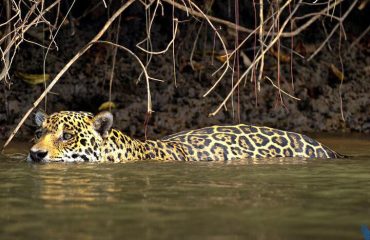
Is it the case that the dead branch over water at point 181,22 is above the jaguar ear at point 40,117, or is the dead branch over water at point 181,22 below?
above

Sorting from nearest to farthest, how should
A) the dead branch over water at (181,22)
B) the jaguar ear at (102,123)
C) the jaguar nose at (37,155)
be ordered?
the dead branch over water at (181,22)
the jaguar nose at (37,155)
the jaguar ear at (102,123)

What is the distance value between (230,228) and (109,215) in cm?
61

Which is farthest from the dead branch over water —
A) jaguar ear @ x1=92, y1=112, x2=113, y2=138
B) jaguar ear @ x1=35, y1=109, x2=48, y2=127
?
jaguar ear @ x1=92, y1=112, x2=113, y2=138

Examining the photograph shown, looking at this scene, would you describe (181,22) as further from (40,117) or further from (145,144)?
(40,117)

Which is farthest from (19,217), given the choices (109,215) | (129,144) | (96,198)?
(129,144)

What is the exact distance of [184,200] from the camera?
443cm

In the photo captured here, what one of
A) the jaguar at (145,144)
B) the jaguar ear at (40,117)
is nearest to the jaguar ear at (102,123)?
the jaguar at (145,144)

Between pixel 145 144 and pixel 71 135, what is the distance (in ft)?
2.35

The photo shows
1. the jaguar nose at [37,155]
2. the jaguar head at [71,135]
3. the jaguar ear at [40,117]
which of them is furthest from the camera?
the jaguar ear at [40,117]

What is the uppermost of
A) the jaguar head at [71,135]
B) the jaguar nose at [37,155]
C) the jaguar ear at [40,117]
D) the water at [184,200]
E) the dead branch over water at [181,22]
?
Result: the dead branch over water at [181,22]

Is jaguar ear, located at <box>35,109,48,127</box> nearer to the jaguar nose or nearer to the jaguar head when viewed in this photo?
the jaguar head

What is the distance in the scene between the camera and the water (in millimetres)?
3516

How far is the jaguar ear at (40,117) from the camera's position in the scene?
23.3 ft

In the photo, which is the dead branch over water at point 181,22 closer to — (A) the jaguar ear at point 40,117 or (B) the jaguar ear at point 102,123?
(A) the jaguar ear at point 40,117
